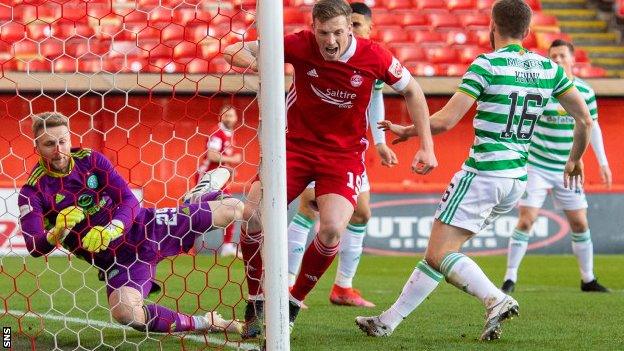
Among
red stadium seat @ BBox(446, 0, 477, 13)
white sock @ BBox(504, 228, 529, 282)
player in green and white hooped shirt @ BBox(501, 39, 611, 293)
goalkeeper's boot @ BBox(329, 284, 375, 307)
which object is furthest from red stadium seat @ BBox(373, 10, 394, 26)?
goalkeeper's boot @ BBox(329, 284, 375, 307)

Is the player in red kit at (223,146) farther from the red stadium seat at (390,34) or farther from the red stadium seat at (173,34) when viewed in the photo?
the red stadium seat at (390,34)

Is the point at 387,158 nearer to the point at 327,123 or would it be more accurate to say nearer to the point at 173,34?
the point at 327,123

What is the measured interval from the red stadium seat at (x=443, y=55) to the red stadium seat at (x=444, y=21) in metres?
0.66

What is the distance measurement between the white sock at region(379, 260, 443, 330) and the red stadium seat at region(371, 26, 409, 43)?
973 centimetres

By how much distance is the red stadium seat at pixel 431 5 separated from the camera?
1584 cm

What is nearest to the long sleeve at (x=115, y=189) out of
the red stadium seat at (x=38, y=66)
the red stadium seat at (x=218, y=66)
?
the red stadium seat at (x=38, y=66)

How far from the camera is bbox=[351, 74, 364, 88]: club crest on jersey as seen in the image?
5.42 metres

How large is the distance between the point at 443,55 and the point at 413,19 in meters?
0.85

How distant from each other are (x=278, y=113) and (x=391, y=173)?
9452mm

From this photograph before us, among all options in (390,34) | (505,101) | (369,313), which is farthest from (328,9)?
(390,34)

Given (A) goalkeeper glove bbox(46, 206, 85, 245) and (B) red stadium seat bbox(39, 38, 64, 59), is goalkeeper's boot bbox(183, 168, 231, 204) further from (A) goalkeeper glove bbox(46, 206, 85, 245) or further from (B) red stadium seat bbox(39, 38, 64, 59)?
(B) red stadium seat bbox(39, 38, 64, 59)

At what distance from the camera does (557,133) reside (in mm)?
8688

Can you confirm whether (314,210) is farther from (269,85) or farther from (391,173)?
(391,173)

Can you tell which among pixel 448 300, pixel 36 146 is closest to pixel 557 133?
pixel 448 300
